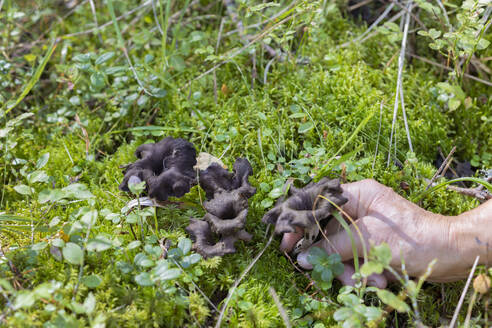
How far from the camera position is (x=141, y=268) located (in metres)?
2.78

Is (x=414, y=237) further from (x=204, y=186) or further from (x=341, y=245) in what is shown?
(x=204, y=186)

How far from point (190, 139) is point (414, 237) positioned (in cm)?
209

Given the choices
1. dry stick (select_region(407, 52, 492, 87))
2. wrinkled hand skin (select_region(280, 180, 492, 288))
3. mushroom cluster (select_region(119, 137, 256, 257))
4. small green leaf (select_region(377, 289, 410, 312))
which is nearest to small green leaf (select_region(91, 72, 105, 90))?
mushroom cluster (select_region(119, 137, 256, 257))

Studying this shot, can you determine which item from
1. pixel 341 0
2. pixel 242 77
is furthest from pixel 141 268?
pixel 341 0

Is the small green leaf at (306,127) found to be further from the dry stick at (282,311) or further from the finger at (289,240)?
the dry stick at (282,311)

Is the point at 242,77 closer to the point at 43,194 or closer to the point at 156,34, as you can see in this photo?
the point at 156,34

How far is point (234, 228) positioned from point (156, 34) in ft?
9.73

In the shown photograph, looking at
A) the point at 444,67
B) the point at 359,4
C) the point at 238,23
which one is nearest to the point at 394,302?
the point at 444,67

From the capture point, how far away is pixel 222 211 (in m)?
2.96

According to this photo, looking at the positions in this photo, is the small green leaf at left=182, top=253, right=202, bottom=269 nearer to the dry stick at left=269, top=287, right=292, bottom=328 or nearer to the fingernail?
the dry stick at left=269, top=287, right=292, bottom=328

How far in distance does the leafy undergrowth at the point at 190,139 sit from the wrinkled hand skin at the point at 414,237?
273 millimetres

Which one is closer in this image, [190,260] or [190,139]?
[190,260]

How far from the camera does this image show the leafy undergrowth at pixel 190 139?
268 cm

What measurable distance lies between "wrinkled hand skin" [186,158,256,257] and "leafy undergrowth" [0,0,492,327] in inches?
4.4
